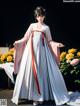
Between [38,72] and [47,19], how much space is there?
102 inches

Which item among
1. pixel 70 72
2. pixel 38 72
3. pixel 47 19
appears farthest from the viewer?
pixel 47 19

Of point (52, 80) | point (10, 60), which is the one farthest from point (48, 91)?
point (10, 60)

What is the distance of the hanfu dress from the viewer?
33.3ft

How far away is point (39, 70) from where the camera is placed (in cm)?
1017

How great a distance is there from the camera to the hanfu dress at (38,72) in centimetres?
1014

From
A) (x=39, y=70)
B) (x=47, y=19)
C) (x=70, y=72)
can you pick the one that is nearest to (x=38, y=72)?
(x=39, y=70)

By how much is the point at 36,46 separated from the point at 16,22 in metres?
2.53

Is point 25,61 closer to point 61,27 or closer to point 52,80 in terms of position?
point 52,80

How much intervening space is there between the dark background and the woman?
2121 millimetres

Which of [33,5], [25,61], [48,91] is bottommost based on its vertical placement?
[48,91]

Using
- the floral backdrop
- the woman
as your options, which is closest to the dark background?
the floral backdrop

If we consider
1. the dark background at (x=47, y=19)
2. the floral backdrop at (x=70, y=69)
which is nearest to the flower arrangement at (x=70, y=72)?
the floral backdrop at (x=70, y=69)

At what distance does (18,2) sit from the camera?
490 inches

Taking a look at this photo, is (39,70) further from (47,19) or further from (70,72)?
(47,19)
